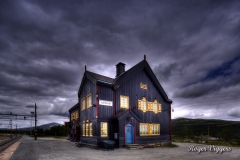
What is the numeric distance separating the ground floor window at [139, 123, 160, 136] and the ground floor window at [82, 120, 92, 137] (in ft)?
19.7

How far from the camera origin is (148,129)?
21.4 metres

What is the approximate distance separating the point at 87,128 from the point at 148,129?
7.61 m

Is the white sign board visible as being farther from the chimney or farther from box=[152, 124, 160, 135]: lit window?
box=[152, 124, 160, 135]: lit window

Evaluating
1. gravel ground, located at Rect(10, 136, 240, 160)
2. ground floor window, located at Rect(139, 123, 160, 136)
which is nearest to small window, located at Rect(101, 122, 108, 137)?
gravel ground, located at Rect(10, 136, 240, 160)

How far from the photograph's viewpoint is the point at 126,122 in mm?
18484

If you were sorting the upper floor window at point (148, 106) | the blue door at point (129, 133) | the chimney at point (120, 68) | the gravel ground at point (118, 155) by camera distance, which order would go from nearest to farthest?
the gravel ground at point (118, 155) < the blue door at point (129, 133) < the upper floor window at point (148, 106) < the chimney at point (120, 68)

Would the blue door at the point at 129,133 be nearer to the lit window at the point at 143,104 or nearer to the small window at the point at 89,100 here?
the lit window at the point at 143,104

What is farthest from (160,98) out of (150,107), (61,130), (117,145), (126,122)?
(61,130)

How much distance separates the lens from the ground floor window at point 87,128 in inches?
758

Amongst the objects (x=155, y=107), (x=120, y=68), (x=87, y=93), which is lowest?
→ (x=155, y=107)

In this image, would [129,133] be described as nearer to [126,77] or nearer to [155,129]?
[155,129]

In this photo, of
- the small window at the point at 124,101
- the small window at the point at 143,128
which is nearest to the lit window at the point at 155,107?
the small window at the point at 143,128

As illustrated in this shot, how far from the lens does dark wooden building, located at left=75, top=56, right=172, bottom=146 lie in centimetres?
1798

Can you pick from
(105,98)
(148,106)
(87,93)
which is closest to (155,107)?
(148,106)
